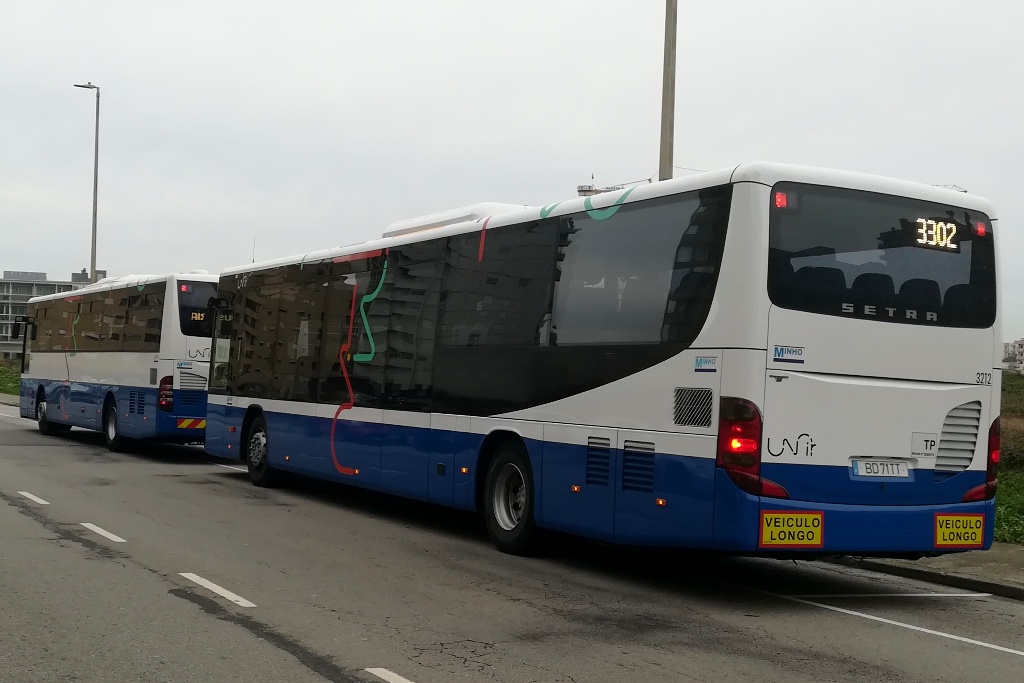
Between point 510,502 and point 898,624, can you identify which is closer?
point 898,624

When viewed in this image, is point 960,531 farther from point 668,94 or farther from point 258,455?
point 258,455

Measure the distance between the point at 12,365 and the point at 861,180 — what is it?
256 ft

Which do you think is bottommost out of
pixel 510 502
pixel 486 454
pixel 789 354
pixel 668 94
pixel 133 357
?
pixel 510 502

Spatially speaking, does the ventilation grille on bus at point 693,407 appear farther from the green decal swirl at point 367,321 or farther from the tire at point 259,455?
the tire at point 259,455

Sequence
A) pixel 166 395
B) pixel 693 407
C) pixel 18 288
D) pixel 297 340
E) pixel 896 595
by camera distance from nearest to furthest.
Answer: pixel 693 407 < pixel 896 595 < pixel 297 340 < pixel 166 395 < pixel 18 288

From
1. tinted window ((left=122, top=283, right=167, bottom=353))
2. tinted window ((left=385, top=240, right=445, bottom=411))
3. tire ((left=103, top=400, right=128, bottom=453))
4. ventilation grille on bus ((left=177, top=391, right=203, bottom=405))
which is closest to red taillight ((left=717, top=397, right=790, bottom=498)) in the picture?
tinted window ((left=385, top=240, right=445, bottom=411))

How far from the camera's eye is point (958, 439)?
382 inches

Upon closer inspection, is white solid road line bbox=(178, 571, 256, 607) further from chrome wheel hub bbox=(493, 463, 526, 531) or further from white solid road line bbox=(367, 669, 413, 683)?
chrome wheel hub bbox=(493, 463, 526, 531)

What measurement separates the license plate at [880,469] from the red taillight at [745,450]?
0.66m

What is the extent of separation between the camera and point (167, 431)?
69.9 feet

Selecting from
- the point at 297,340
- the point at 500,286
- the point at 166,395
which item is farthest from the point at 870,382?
the point at 166,395

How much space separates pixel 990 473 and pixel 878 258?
2024mm

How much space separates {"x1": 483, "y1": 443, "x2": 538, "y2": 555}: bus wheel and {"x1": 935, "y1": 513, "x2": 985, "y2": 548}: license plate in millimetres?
3404

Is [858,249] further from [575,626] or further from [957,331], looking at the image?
[575,626]
